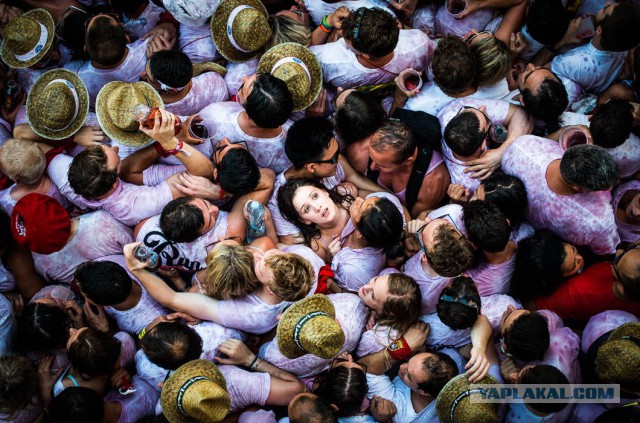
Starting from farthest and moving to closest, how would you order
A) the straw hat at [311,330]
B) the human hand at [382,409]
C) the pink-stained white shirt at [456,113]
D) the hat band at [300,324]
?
the pink-stained white shirt at [456,113], the human hand at [382,409], the hat band at [300,324], the straw hat at [311,330]

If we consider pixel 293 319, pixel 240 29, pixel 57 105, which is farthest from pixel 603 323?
pixel 57 105

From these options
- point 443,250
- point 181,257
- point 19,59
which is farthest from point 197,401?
point 19,59

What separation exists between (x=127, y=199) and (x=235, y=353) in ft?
5.19

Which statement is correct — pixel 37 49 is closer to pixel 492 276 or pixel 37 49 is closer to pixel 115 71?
pixel 115 71

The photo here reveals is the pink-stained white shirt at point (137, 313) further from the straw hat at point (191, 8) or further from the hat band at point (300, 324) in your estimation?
the straw hat at point (191, 8)

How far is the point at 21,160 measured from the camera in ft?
14.6

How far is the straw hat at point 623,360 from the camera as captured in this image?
333 cm

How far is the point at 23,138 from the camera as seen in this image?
4938mm

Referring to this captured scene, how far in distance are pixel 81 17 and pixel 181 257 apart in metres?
2.56

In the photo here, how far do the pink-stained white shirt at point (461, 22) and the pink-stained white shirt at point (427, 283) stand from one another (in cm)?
230

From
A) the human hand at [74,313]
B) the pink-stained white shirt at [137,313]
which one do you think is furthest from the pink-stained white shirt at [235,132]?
the human hand at [74,313]

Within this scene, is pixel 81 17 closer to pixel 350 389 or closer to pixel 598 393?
pixel 350 389

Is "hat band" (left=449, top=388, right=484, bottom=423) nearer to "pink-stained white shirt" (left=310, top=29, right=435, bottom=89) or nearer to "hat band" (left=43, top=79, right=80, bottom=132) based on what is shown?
"pink-stained white shirt" (left=310, top=29, right=435, bottom=89)

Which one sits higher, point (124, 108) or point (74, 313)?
point (124, 108)
